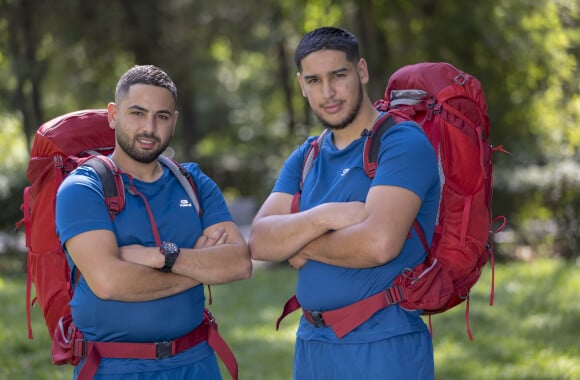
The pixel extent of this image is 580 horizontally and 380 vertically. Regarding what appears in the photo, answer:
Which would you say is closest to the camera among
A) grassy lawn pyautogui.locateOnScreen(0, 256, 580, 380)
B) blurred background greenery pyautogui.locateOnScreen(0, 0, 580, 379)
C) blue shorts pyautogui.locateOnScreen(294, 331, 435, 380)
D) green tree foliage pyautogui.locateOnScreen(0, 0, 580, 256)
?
blue shorts pyautogui.locateOnScreen(294, 331, 435, 380)

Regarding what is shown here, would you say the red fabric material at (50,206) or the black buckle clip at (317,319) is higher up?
the red fabric material at (50,206)

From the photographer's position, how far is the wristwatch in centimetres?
386

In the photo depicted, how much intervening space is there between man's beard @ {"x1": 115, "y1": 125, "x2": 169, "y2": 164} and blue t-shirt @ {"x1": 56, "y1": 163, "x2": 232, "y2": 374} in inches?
4.5

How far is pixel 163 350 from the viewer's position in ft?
12.9

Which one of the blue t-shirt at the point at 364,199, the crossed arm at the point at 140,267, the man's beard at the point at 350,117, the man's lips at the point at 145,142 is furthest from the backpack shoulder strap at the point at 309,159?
the man's lips at the point at 145,142

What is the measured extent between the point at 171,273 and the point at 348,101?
3.69 feet

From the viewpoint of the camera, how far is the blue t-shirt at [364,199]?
150 inches

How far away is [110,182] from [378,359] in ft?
4.68

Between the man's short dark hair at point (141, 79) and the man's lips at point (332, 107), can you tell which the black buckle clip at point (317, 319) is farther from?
the man's short dark hair at point (141, 79)

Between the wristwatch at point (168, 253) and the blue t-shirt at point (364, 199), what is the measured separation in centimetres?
64

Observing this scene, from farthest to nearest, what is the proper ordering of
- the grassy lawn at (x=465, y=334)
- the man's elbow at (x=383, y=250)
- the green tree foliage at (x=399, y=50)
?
the green tree foliage at (x=399, y=50)
the grassy lawn at (x=465, y=334)
the man's elbow at (x=383, y=250)

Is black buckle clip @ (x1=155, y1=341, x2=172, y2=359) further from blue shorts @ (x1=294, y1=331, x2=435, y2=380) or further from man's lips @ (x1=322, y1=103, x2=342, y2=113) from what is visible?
man's lips @ (x1=322, y1=103, x2=342, y2=113)

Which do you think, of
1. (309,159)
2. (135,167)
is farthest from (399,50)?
(135,167)

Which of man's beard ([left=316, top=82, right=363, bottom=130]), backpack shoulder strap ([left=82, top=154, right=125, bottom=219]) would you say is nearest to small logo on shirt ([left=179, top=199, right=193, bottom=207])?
backpack shoulder strap ([left=82, top=154, right=125, bottom=219])
